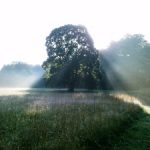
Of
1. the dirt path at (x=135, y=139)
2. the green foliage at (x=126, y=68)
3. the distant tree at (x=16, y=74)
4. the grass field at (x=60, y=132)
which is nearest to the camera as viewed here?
the grass field at (x=60, y=132)

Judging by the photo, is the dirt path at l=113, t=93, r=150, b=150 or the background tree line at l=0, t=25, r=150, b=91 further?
the background tree line at l=0, t=25, r=150, b=91

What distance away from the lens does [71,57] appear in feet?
179

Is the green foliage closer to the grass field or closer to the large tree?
the large tree

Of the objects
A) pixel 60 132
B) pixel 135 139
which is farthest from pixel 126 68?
pixel 60 132

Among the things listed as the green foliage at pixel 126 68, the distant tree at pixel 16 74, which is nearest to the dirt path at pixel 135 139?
the green foliage at pixel 126 68

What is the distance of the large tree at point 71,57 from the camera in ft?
177

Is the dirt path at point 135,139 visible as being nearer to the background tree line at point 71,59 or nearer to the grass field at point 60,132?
the grass field at point 60,132

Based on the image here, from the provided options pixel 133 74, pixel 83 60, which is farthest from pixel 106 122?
pixel 133 74

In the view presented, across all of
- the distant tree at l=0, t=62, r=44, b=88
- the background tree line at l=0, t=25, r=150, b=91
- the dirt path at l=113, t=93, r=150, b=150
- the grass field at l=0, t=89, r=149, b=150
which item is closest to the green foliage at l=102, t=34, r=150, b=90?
the background tree line at l=0, t=25, r=150, b=91

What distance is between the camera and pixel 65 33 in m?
55.4

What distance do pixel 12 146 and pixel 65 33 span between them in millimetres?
46843

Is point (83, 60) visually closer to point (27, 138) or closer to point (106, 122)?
point (106, 122)

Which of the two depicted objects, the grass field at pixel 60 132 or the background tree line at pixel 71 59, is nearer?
the grass field at pixel 60 132

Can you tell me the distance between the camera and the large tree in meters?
53.9
